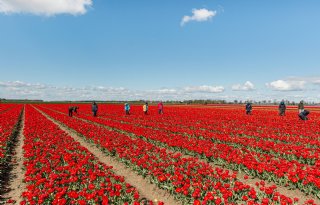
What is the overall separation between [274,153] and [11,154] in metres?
13.4

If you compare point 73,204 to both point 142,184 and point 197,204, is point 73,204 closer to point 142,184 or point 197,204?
point 142,184

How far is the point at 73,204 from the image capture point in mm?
6945

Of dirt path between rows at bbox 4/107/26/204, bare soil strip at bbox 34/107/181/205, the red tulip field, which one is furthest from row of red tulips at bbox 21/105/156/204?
bare soil strip at bbox 34/107/181/205

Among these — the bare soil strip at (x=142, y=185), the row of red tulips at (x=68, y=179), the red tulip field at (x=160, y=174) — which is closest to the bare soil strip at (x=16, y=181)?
the red tulip field at (x=160, y=174)

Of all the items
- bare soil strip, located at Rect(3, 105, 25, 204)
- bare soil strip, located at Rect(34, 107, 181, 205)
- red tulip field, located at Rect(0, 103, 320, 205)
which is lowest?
bare soil strip, located at Rect(3, 105, 25, 204)

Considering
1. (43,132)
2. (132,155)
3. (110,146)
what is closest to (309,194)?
(132,155)

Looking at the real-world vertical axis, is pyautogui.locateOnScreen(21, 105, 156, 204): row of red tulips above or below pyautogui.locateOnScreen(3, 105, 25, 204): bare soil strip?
above

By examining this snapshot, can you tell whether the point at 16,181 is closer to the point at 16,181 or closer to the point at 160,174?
the point at 16,181

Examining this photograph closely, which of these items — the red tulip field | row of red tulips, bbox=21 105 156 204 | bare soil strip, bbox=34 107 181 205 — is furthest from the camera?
bare soil strip, bbox=34 107 181 205

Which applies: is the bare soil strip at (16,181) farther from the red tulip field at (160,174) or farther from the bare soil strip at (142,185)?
the bare soil strip at (142,185)

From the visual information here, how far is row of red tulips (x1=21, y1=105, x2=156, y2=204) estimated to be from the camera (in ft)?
21.8

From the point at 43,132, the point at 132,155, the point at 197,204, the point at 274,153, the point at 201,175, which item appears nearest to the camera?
the point at 197,204

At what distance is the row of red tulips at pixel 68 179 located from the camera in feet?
21.8

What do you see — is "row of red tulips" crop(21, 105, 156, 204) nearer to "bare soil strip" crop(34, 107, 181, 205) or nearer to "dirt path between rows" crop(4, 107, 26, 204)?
"dirt path between rows" crop(4, 107, 26, 204)
